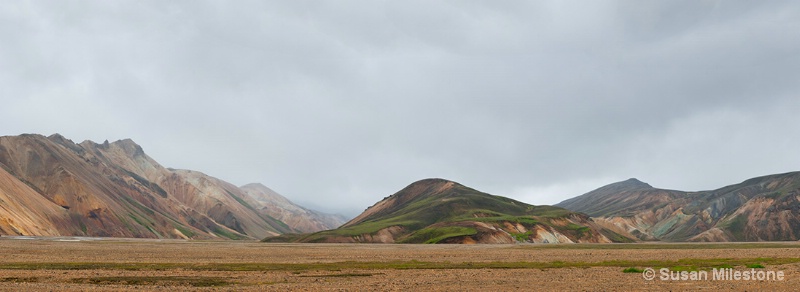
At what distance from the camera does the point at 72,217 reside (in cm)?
17150

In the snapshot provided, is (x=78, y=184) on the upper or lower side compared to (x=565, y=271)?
upper

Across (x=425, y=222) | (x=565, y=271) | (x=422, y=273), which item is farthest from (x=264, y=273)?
(x=425, y=222)

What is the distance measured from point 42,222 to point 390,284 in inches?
6096

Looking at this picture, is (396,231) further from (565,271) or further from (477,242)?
(565,271)

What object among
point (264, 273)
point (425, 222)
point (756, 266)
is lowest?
point (264, 273)
